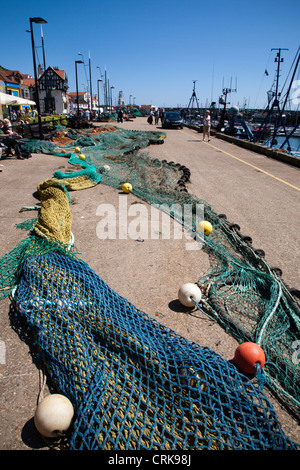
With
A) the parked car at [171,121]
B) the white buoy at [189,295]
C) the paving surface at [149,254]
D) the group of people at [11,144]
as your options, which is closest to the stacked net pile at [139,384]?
the paving surface at [149,254]

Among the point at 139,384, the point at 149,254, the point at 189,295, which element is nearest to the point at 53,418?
the point at 139,384

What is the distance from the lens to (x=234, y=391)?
212 centimetres

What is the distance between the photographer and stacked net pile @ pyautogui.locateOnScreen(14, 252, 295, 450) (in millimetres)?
1924

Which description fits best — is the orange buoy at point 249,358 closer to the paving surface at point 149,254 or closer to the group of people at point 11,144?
the paving surface at point 149,254

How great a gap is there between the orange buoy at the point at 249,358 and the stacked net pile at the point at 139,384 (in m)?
0.16

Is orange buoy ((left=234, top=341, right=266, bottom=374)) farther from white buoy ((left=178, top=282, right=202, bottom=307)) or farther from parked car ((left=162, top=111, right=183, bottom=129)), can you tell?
parked car ((left=162, top=111, right=183, bottom=129))

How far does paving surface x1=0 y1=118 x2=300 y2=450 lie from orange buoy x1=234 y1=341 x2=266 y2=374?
230mm

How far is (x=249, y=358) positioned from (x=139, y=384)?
94cm

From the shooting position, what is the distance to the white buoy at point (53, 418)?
6.27 feet

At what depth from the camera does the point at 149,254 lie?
4523 millimetres

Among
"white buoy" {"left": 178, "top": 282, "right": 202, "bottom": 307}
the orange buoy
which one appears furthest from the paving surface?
the orange buoy

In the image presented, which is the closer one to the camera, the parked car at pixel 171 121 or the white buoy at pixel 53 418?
the white buoy at pixel 53 418

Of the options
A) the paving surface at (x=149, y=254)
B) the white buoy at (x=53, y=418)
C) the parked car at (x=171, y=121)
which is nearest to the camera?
the white buoy at (x=53, y=418)
